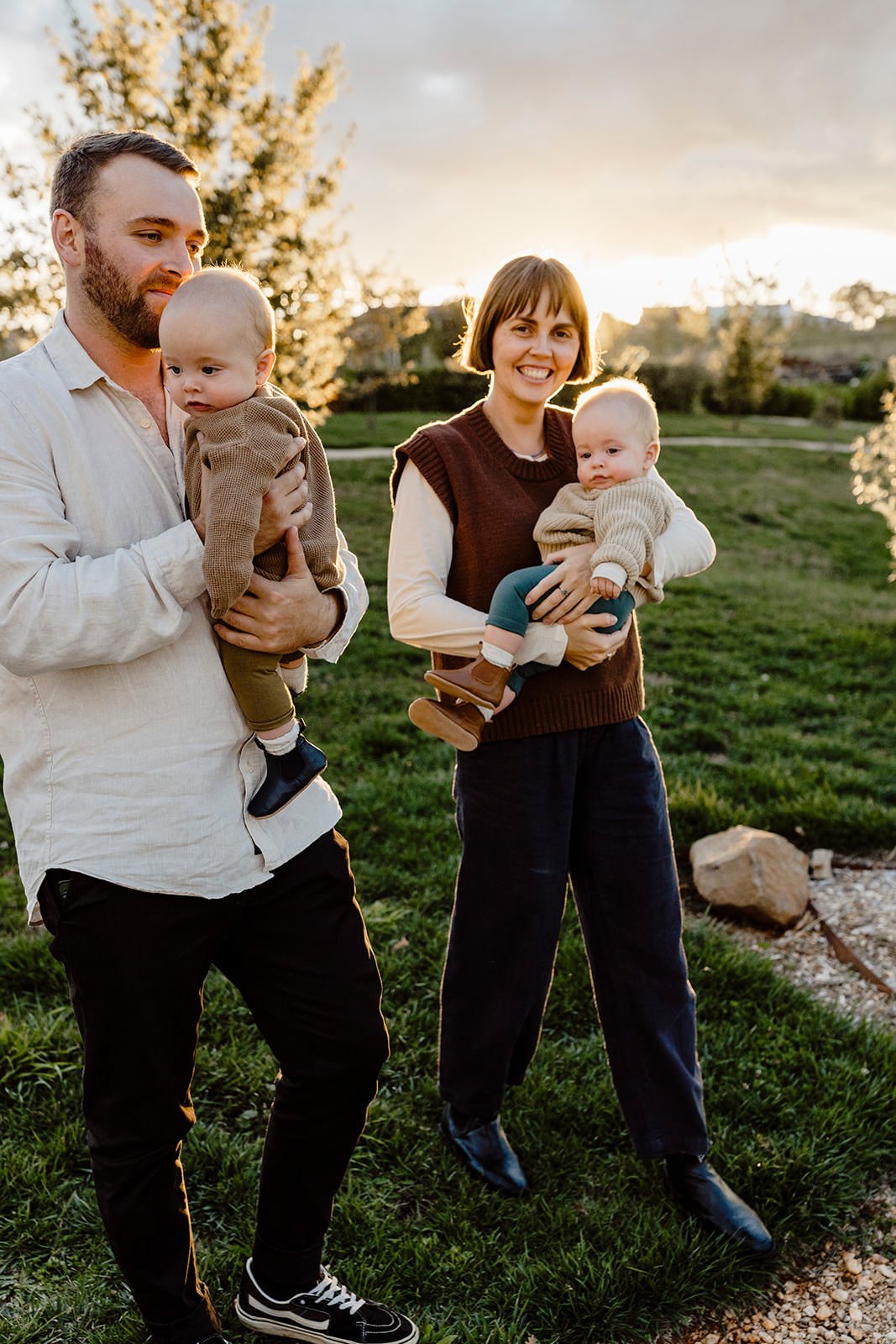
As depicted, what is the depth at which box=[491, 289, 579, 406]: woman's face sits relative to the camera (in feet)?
7.80

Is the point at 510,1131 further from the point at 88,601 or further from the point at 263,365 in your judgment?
Result: the point at 263,365

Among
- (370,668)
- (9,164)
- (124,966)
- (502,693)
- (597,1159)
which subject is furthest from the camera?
(9,164)

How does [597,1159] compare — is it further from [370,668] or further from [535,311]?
[370,668]

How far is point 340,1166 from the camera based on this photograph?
2.19 meters

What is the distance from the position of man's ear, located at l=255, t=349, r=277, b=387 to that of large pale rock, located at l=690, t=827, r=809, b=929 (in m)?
2.97

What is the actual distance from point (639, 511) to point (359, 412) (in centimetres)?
2472

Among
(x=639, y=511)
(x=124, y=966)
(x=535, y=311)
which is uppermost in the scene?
(x=535, y=311)

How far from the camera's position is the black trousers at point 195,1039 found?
1827 millimetres

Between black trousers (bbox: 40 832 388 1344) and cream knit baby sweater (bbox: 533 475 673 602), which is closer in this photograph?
black trousers (bbox: 40 832 388 1344)

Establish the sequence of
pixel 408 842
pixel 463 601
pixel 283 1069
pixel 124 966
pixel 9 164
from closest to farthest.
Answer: pixel 124 966 → pixel 283 1069 → pixel 463 601 → pixel 408 842 → pixel 9 164

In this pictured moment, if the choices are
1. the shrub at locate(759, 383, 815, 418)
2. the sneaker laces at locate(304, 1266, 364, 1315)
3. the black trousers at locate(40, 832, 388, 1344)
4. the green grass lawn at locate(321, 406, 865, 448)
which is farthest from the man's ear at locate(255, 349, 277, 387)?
the shrub at locate(759, 383, 815, 418)

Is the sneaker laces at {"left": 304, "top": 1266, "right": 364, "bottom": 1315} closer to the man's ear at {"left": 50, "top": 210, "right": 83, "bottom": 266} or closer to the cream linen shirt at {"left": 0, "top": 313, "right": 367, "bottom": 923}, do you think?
the cream linen shirt at {"left": 0, "top": 313, "right": 367, "bottom": 923}

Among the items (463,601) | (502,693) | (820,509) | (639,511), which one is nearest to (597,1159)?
(502,693)

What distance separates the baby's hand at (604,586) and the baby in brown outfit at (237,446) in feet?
2.37
